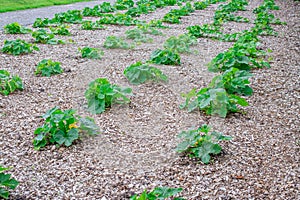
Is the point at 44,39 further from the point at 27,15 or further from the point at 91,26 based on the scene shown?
the point at 27,15

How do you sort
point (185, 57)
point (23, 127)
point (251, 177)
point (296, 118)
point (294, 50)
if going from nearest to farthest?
point (251, 177) < point (23, 127) < point (296, 118) < point (185, 57) < point (294, 50)

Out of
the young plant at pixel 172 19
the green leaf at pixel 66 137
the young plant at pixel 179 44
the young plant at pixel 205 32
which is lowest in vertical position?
the young plant at pixel 172 19

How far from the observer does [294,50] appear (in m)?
7.93

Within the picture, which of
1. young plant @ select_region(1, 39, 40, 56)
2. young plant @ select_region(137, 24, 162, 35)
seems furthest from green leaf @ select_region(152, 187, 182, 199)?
young plant @ select_region(137, 24, 162, 35)

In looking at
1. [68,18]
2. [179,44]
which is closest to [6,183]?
[179,44]

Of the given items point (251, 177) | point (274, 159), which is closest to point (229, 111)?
point (274, 159)

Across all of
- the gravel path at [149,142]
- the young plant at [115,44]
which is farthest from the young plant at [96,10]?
the gravel path at [149,142]

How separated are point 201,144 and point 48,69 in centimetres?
316

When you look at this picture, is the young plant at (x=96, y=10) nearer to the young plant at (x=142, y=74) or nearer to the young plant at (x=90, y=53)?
the young plant at (x=90, y=53)

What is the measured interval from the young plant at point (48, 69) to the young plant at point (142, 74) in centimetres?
114

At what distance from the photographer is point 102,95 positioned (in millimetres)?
4656

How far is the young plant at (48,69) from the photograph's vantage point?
5973 millimetres

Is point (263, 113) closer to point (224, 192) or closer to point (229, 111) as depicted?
point (229, 111)

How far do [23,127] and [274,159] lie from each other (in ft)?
8.55
